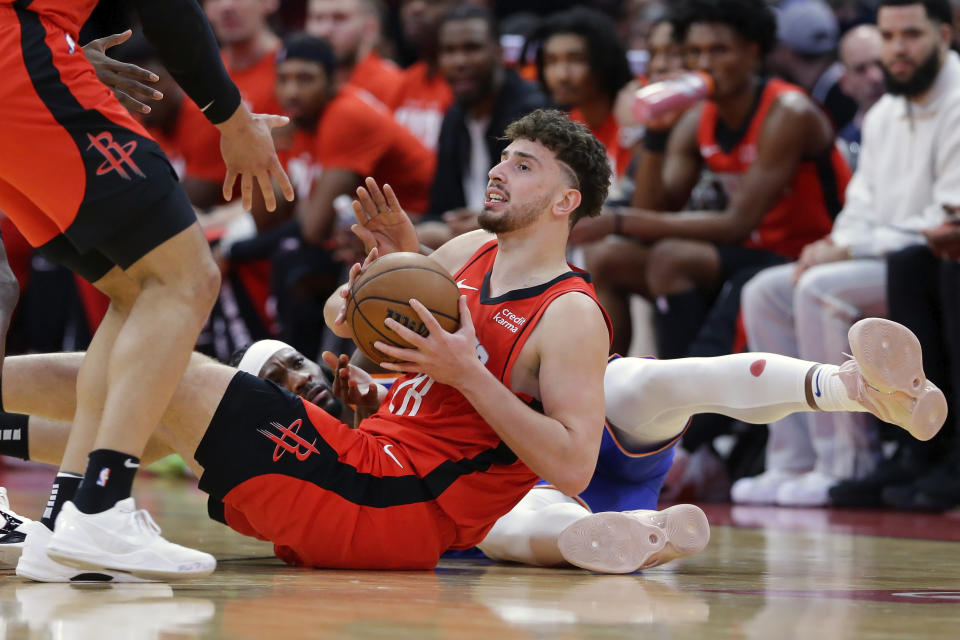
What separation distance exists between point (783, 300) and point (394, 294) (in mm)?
3511

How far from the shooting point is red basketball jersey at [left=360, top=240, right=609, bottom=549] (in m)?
3.36

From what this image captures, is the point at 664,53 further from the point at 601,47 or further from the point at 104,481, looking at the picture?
the point at 104,481

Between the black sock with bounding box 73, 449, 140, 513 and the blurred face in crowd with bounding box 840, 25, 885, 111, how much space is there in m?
5.70

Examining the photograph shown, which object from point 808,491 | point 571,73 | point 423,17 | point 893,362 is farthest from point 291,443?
point 423,17

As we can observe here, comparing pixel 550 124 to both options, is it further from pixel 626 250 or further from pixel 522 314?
pixel 626 250

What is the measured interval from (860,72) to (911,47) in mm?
1465

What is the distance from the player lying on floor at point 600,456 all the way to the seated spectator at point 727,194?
2.60m

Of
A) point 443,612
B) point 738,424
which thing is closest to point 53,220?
point 443,612

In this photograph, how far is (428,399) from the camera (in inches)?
137

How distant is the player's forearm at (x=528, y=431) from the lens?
3152 millimetres

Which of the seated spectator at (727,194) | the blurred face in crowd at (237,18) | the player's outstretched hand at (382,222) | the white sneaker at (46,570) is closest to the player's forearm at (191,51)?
the player's outstretched hand at (382,222)

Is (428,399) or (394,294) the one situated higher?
(394,294)

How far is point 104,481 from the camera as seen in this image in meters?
2.82

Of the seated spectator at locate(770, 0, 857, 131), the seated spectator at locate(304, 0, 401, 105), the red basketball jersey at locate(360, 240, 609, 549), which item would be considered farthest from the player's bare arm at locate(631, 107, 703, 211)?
the red basketball jersey at locate(360, 240, 609, 549)
